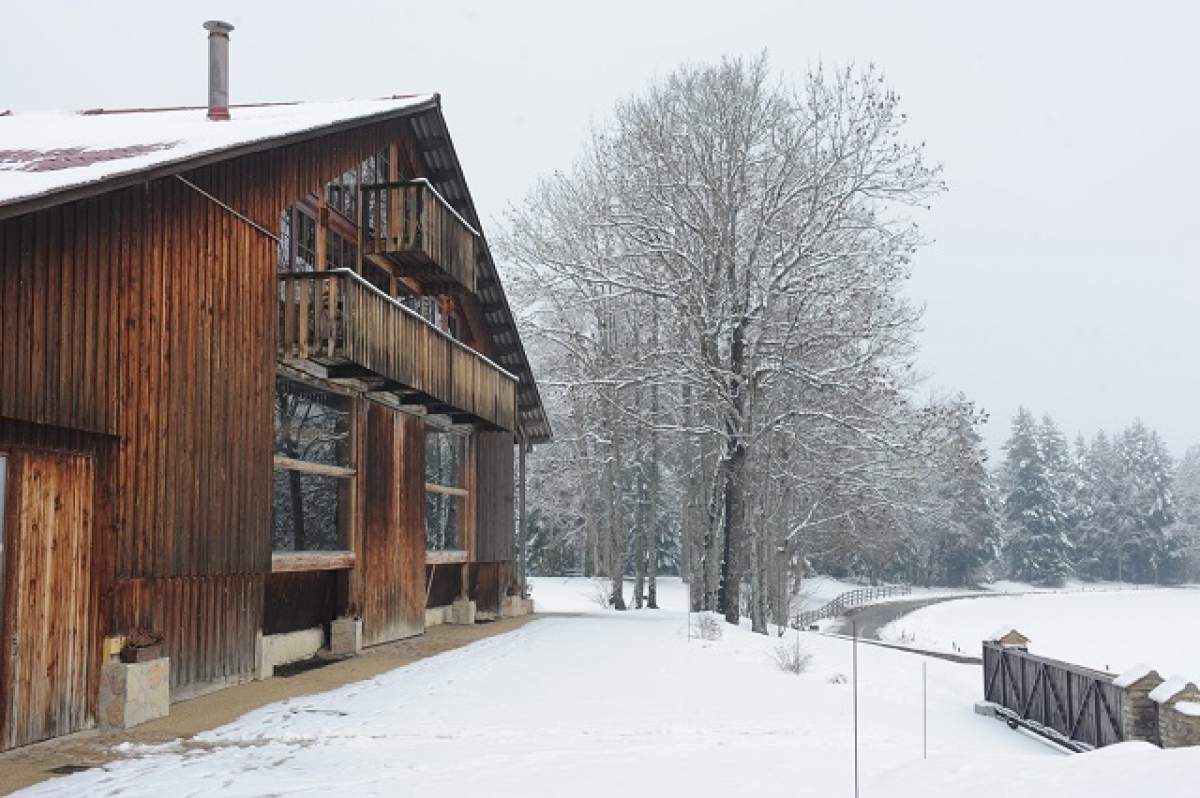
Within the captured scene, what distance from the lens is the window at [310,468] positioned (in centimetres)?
1539

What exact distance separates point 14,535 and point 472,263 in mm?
12604

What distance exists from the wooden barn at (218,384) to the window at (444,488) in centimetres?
21

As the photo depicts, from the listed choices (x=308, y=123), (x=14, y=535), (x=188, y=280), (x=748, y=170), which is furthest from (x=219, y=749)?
(x=748, y=170)

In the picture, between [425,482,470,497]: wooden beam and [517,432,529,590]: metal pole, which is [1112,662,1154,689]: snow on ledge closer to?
[425,482,470,497]: wooden beam

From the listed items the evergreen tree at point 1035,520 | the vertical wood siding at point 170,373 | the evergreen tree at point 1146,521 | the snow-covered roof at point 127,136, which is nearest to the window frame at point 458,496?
the snow-covered roof at point 127,136

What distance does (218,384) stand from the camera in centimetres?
1258

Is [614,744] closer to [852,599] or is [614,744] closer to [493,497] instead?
[493,497]

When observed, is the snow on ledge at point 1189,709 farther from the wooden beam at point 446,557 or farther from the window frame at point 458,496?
the window frame at point 458,496

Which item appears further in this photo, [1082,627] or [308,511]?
[1082,627]

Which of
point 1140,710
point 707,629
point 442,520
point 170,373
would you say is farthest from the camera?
point 442,520

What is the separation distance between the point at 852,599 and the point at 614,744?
5925cm

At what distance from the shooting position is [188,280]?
12039 mm

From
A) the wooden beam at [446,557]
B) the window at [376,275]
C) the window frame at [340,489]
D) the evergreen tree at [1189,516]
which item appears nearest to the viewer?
Answer: the window frame at [340,489]

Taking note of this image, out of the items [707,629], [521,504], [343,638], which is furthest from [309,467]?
[521,504]
